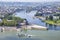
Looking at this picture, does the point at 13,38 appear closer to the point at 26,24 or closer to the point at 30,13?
the point at 26,24

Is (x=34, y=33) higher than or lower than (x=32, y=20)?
lower

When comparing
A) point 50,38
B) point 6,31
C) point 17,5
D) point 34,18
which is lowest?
point 50,38

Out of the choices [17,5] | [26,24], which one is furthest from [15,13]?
[26,24]


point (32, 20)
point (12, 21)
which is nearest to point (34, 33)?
point (32, 20)

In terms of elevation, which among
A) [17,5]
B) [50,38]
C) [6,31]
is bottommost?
[50,38]

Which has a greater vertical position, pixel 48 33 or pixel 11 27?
pixel 11 27

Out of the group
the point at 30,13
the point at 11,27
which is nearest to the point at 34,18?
the point at 30,13

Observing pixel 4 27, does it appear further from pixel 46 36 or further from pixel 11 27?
pixel 46 36

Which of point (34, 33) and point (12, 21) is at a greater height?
point (12, 21)

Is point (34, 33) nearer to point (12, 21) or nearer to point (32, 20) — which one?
point (32, 20)
